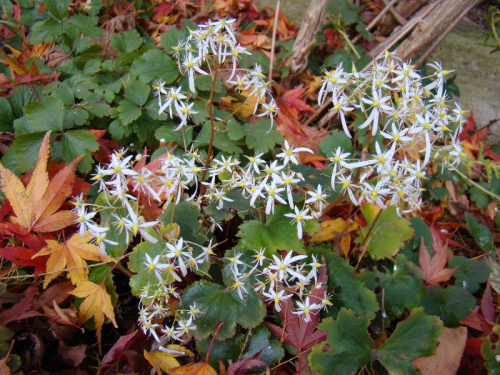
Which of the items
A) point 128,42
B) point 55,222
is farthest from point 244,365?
point 128,42

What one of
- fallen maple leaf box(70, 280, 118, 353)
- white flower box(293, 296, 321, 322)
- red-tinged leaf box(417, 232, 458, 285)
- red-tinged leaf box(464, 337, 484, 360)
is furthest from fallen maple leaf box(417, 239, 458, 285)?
fallen maple leaf box(70, 280, 118, 353)

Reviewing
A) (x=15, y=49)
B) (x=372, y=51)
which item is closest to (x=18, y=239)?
(x=15, y=49)

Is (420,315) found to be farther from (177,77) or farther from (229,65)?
(229,65)

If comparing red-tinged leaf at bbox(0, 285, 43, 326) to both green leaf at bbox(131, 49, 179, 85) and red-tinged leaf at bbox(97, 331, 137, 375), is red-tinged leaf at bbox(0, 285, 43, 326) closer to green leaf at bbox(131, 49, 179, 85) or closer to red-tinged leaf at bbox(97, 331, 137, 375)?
red-tinged leaf at bbox(97, 331, 137, 375)

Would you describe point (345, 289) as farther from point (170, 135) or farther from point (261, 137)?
point (170, 135)

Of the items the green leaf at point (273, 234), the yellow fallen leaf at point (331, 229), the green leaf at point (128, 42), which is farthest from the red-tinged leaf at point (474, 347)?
the green leaf at point (128, 42)

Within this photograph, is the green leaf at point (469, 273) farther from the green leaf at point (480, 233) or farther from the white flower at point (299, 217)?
the white flower at point (299, 217)
